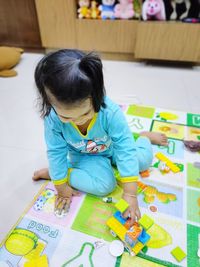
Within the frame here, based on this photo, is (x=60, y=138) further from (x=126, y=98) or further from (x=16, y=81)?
(x=16, y=81)

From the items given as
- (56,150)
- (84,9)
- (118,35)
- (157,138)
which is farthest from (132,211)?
(84,9)

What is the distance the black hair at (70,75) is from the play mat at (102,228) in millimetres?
391

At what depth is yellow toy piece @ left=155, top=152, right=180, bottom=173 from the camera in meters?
0.83

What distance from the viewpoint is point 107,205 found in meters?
0.73

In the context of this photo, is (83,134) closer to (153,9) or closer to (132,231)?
(132,231)

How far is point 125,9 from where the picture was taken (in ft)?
5.04

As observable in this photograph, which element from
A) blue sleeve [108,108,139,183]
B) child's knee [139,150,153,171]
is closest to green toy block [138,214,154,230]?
blue sleeve [108,108,139,183]

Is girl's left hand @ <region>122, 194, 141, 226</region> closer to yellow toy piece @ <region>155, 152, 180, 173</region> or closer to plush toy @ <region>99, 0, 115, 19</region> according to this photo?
yellow toy piece @ <region>155, 152, 180, 173</region>

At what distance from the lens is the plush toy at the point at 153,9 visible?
1431 mm

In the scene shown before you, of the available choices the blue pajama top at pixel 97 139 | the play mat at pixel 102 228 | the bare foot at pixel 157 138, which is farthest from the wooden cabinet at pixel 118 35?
the blue pajama top at pixel 97 139

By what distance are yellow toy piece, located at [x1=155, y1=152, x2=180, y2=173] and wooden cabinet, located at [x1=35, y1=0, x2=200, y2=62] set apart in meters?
0.91

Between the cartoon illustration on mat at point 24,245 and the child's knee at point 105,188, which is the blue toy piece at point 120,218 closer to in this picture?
the child's knee at point 105,188

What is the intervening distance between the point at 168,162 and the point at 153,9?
105 centimetres

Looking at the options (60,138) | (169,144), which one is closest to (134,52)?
(169,144)
